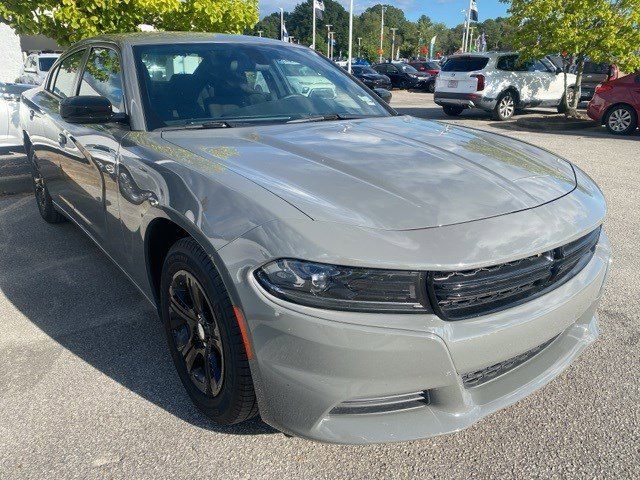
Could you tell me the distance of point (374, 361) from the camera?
1.74 metres

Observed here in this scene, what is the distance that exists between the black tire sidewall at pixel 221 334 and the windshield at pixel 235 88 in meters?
0.85

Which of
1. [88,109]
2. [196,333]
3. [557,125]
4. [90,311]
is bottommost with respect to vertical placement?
[557,125]

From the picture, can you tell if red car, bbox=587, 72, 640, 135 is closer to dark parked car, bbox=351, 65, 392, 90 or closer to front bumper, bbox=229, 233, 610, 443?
front bumper, bbox=229, 233, 610, 443

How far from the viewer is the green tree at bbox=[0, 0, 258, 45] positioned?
6395 millimetres

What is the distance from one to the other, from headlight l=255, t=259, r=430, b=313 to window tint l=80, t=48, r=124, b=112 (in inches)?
68.9

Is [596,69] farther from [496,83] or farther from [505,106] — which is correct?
[496,83]

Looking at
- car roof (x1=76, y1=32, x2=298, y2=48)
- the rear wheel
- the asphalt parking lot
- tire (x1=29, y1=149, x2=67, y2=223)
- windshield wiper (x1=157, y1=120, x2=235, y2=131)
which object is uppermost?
car roof (x1=76, y1=32, x2=298, y2=48)

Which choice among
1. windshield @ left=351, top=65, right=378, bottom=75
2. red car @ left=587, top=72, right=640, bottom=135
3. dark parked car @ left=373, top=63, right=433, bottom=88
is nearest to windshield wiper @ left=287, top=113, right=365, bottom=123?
red car @ left=587, top=72, right=640, bottom=135

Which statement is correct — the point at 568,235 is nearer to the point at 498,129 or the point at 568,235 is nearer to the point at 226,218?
the point at 226,218

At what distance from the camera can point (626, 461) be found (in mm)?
2150

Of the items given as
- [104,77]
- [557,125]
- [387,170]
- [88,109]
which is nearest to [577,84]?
[557,125]

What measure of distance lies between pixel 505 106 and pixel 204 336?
14236mm

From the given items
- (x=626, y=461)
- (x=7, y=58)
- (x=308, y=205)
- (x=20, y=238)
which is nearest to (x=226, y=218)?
(x=308, y=205)

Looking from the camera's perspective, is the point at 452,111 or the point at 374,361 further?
the point at 452,111
